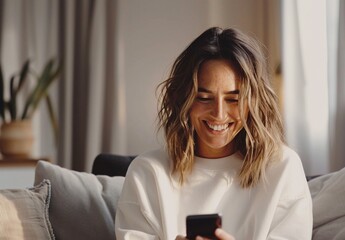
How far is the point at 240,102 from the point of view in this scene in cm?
167

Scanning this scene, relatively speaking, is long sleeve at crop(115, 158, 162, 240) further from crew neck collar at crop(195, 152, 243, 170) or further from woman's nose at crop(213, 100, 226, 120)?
woman's nose at crop(213, 100, 226, 120)

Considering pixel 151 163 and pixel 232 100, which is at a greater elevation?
pixel 232 100

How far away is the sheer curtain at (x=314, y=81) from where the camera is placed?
337 cm

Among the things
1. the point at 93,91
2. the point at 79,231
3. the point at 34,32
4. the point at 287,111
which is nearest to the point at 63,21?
the point at 34,32

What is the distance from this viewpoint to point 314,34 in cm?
367

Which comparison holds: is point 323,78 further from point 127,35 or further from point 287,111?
point 127,35

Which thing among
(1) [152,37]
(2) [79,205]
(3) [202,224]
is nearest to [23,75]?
(1) [152,37]

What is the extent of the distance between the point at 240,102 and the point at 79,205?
22.1 inches

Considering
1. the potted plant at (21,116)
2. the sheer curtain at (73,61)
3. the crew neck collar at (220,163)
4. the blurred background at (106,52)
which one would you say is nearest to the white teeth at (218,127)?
the crew neck collar at (220,163)

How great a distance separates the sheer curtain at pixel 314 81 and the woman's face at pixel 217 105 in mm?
1753

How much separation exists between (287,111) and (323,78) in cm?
31

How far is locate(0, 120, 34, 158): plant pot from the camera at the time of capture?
3977mm

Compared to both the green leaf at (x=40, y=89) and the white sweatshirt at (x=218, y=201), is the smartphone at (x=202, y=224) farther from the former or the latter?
the green leaf at (x=40, y=89)

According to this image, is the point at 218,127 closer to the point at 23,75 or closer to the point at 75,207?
the point at 75,207
